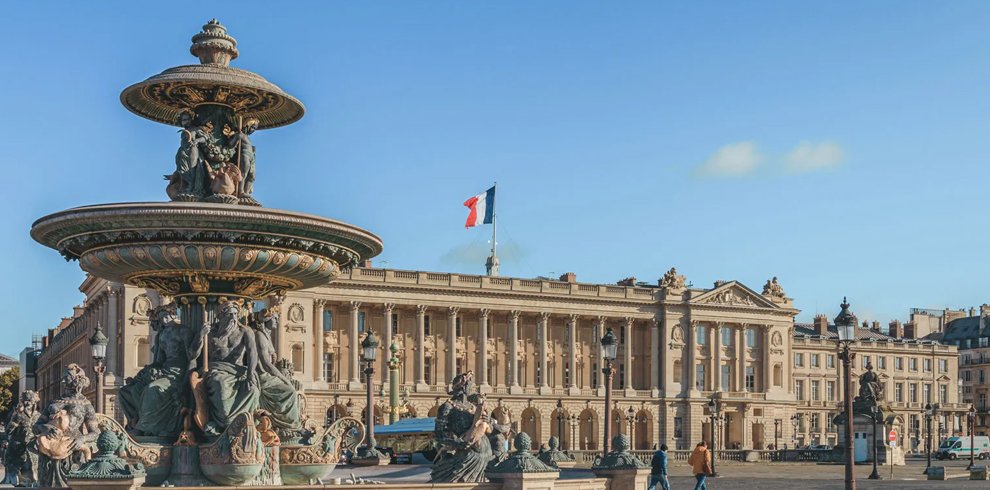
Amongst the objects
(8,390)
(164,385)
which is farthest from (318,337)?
(164,385)

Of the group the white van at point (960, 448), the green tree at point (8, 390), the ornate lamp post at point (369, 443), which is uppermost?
the ornate lamp post at point (369, 443)

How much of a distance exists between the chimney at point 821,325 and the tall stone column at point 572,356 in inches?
1319

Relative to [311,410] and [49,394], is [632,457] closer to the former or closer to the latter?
[311,410]

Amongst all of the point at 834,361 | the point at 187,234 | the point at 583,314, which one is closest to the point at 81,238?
the point at 187,234

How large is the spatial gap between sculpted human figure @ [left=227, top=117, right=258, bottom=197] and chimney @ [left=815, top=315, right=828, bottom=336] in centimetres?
12137

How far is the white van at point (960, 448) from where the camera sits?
94812 millimetres

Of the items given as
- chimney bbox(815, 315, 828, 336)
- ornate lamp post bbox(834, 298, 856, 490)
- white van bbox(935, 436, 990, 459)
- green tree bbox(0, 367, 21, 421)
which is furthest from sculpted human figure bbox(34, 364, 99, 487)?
chimney bbox(815, 315, 828, 336)

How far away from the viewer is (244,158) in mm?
20094

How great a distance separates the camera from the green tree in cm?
13577

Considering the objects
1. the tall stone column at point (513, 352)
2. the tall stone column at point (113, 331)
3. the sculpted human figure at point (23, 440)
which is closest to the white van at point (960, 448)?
the tall stone column at point (513, 352)

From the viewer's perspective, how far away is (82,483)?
47.5 feet

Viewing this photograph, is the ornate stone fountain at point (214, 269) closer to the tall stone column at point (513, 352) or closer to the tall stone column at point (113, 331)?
the tall stone column at point (113, 331)

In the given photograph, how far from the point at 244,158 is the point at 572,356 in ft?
310

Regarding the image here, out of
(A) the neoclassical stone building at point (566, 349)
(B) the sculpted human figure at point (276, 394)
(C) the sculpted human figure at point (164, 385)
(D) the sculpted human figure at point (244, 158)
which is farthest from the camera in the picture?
(A) the neoclassical stone building at point (566, 349)
